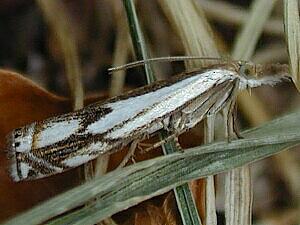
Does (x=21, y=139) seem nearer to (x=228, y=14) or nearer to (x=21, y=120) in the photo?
(x=21, y=120)

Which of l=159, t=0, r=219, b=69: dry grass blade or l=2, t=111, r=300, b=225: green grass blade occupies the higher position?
l=159, t=0, r=219, b=69: dry grass blade

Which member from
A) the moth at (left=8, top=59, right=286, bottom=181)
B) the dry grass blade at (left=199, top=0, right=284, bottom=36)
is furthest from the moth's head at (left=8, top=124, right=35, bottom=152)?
the dry grass blade at (left=199, top=0, right=284, bottom=36)

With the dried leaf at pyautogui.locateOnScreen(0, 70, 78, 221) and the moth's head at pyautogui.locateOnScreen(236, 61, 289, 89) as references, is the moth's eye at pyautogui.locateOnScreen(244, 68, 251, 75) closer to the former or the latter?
the moth's head at pyautogui.locateOnScreen(236, 61, 289, 89)

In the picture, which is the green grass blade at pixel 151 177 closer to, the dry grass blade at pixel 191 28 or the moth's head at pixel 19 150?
the moth's head at pixel 19 150

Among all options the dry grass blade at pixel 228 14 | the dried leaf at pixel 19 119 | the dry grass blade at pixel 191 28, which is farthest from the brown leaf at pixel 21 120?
the dry grass blade at pixel 228 14

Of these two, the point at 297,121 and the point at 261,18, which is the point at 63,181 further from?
the point at 261,18

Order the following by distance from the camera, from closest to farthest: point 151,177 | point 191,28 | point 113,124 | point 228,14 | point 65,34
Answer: point 151,177 → point 113,124 → point 191,28 → point 65,34 → point 228,14

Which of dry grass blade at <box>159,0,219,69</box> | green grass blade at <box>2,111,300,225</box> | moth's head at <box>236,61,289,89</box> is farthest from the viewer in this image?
dry grass blade at <box>159,0,219,69</box>

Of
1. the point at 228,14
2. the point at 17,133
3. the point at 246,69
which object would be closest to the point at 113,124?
the point at 17,133
